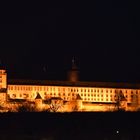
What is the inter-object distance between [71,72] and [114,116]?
71.6 m

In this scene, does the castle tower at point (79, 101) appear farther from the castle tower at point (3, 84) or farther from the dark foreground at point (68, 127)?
the dark foreground at point (68, 127)

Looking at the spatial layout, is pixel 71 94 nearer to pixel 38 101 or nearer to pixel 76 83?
pixel 76 83

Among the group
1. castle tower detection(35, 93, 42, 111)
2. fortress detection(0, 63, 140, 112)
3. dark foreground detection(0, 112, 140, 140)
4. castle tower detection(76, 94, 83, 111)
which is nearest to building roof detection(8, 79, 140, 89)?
fortress detection(0, 63, 140, 112)

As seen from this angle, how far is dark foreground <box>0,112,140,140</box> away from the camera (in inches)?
1609

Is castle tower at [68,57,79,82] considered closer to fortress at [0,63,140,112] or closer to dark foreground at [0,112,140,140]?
fortress at [0,63,140,112]

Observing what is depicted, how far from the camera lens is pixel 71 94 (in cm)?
10988

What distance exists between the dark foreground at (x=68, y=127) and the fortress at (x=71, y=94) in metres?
52.0

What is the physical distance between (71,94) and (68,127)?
6681 centimetres

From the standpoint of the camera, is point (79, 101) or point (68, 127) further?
point (79, 101)

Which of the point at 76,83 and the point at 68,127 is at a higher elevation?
the point at 76,83

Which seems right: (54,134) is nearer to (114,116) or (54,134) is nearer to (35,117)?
(35,117)

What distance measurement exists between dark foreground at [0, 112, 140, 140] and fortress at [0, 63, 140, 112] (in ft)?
171

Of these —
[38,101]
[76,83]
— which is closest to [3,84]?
[38,101]

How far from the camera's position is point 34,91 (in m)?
108
